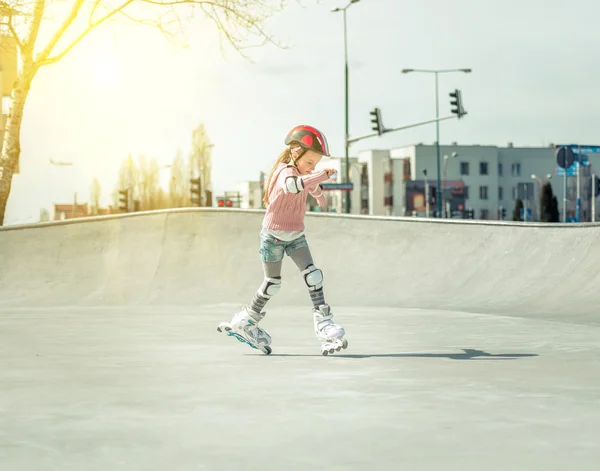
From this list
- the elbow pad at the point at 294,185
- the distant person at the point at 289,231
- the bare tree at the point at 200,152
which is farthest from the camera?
the bare tree at the point at 200,152

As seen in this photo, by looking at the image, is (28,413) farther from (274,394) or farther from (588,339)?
(588,339)

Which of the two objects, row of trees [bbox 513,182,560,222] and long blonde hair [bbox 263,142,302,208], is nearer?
long blonde hair [bbox 263,142,302,208]

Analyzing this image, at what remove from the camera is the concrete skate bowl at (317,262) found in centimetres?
1379

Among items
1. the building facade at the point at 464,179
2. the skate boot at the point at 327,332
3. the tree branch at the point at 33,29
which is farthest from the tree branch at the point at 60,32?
the building facade at the point at 464,179

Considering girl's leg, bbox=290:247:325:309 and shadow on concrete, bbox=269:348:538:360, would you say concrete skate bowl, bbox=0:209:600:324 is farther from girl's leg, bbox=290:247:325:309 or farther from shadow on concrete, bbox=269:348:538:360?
girl's leg, bbox=290:247:325:309

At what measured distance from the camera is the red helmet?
8.21 metres

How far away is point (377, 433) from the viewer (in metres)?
4.93

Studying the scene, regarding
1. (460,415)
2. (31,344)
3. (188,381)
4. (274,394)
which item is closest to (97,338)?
(31,344)

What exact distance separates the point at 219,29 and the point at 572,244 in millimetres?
9958

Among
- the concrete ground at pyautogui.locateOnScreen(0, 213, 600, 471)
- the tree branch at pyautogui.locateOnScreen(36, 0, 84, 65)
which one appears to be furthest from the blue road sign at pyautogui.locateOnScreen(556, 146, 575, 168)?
the concrete ground at pyautogui.locateOnScreen(0, 213, 600, 471)

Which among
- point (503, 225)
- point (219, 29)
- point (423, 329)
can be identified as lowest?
point (423, 329)

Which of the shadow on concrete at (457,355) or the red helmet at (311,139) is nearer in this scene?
the shadow on concrete at (457,355)

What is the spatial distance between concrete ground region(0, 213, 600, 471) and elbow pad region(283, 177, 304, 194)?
130cm

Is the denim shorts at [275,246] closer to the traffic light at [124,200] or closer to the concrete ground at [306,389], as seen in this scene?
the concrete ground at [306,389]
